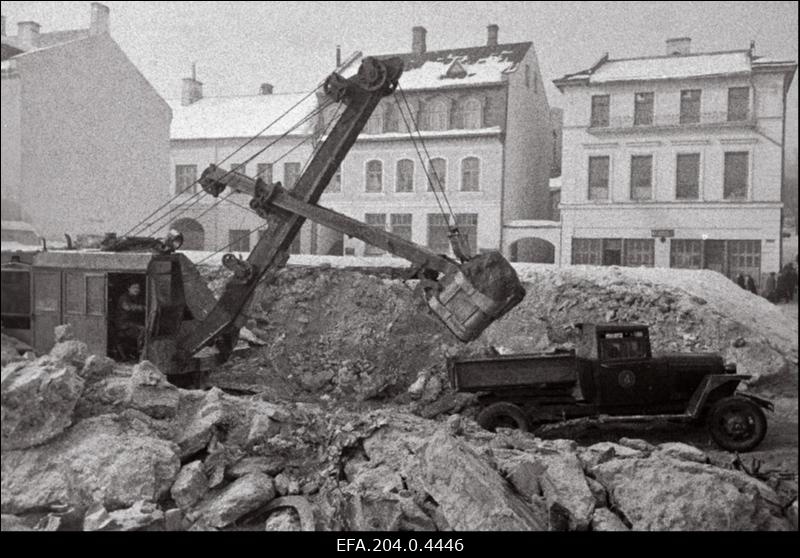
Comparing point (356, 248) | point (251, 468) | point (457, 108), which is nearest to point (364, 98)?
point (457, 108)

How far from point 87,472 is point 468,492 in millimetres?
2903

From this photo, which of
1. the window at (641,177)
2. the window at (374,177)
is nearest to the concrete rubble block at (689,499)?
the window at (641,177)

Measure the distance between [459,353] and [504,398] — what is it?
8.97ft

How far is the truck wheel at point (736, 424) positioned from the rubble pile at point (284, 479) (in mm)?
2616

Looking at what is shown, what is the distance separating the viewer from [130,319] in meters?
7.91

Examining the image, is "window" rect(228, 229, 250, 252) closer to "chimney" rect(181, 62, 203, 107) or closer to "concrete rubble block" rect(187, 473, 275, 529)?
"chimney" rect(181, 62, 203, 107)

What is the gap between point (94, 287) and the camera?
7641 mm

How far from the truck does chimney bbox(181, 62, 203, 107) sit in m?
5.37

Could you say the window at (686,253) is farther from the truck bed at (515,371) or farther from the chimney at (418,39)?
the chimney at (418,39)

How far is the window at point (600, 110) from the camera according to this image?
29.3ft

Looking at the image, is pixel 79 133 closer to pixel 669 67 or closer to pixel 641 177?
pixel 641 177

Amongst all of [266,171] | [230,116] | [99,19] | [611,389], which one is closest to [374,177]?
[266,171]

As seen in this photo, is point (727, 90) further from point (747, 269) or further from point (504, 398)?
point (504, 398)
